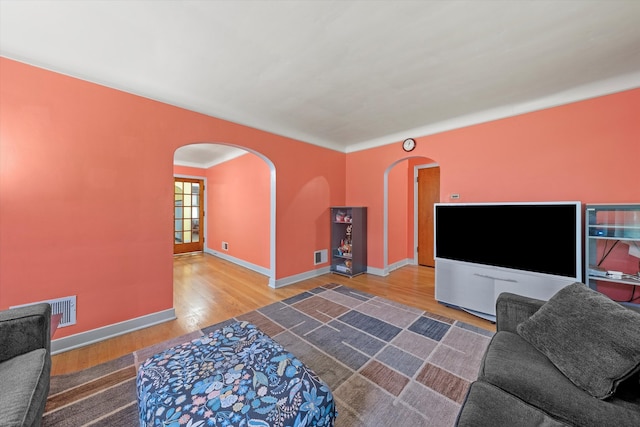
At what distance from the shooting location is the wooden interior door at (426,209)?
514 centimetres

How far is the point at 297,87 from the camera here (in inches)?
101

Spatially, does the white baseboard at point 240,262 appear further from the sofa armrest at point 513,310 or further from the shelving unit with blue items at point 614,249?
the shelving unit with blue items at point 614,249

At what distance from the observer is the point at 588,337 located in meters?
1.20

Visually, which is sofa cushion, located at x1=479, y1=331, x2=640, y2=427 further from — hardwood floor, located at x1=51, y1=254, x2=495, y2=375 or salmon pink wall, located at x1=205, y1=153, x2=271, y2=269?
salmon pink wall, located at x1=205, y1=153, x2=271, y2=269

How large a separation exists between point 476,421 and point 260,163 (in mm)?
4504

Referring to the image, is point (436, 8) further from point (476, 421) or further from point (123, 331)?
point (123, 331)

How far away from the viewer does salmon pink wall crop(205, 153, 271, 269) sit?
4.62 metres

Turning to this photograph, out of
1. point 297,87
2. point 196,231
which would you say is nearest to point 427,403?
point 297,87

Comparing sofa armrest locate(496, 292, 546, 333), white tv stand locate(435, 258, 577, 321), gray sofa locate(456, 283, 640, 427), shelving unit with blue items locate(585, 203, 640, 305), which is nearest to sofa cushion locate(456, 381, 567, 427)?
gray sofa locate(456, 283, 640, 427)

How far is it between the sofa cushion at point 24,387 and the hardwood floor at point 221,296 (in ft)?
2.79

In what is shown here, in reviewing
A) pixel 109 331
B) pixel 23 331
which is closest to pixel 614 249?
pixel 23 331

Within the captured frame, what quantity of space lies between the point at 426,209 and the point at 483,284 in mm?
2734

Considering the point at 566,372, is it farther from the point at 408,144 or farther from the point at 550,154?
the point at 408,144

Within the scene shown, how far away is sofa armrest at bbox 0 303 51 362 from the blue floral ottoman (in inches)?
27.7
